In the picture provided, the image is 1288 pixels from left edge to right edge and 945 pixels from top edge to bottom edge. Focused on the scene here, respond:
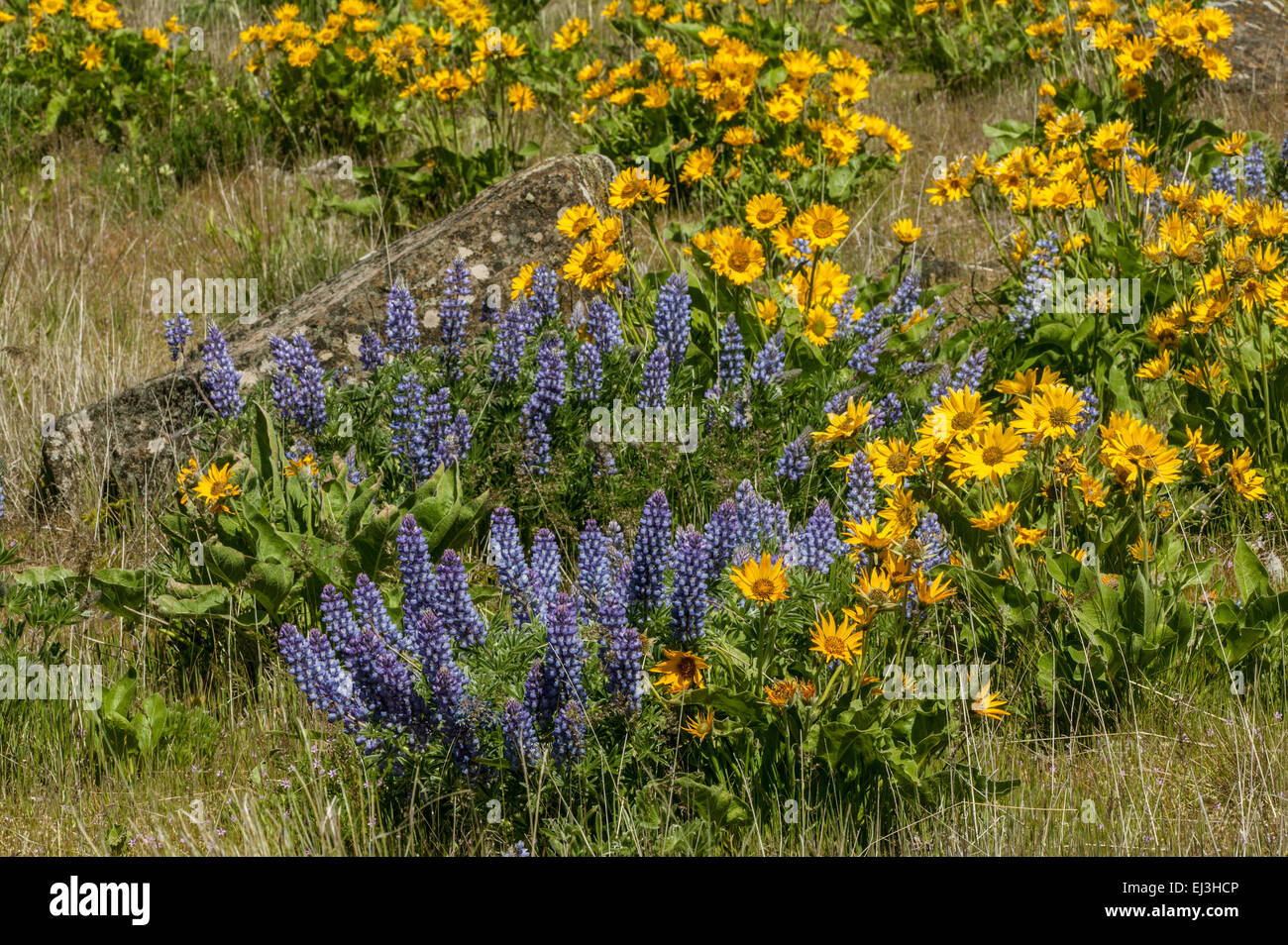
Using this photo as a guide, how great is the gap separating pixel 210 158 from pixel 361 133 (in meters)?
0.93

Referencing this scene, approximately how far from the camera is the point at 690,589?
259 cm

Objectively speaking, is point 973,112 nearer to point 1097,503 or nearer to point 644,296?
point 644,296

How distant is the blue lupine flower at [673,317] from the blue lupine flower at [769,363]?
26cm

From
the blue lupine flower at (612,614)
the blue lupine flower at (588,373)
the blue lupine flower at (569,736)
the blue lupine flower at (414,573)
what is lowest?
the blue lupine flower at (569,736)

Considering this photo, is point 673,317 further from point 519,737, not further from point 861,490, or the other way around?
point 519,737

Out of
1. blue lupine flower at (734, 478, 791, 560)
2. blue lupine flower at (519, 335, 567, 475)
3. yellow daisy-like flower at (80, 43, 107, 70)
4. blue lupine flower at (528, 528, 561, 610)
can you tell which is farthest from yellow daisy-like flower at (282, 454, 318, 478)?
yellow daisy-like flower at (80, 43, 107, 70)

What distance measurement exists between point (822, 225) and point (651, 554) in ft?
6.12

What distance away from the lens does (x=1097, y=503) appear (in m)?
3.08

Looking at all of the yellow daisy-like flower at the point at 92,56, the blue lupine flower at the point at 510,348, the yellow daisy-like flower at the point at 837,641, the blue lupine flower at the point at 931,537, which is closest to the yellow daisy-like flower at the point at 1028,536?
the blue lupine flower at the point at 931,537

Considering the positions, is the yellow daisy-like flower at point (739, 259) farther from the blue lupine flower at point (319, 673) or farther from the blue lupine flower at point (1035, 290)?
the blue lupine flower at point (319, 673)

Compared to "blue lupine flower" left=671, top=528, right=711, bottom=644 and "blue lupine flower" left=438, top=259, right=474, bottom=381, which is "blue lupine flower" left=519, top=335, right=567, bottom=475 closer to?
"blue lupine flower" left=438, top=259, right=474, bottom=381

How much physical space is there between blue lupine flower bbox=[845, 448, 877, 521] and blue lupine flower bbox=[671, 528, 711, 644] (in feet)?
2.06

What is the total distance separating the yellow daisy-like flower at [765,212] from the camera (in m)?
4.27

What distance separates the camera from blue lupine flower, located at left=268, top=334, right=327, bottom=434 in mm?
3850
